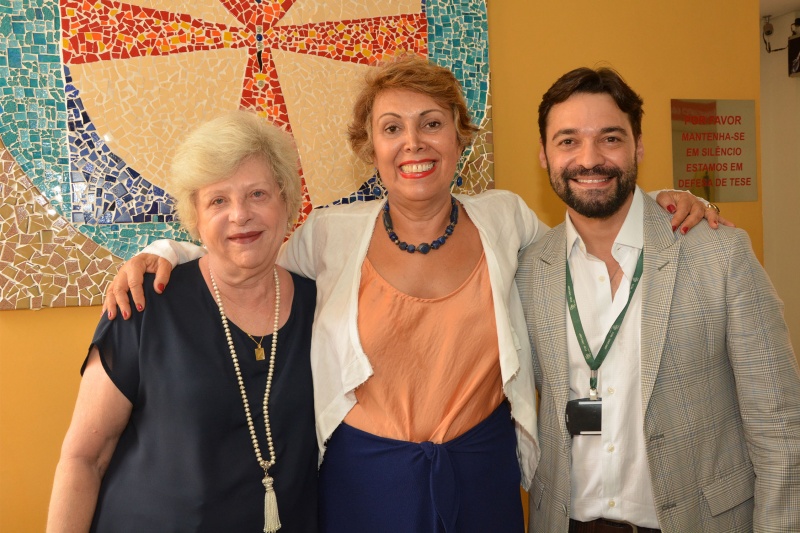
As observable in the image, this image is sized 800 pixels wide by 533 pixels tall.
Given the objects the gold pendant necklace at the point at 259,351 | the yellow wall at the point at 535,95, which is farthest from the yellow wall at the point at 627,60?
the gold pendant necklace at the point at 259,351

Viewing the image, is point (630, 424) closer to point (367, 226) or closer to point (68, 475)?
point (367, 226)

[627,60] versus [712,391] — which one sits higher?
[627,60]

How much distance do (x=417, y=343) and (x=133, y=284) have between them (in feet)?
2.49

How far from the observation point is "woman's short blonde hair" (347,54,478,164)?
1864 mm

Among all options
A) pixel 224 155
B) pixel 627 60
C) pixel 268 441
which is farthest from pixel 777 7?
pixel 268 441

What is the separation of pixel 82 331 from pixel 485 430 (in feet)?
4.89

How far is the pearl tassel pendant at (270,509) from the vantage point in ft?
5.04

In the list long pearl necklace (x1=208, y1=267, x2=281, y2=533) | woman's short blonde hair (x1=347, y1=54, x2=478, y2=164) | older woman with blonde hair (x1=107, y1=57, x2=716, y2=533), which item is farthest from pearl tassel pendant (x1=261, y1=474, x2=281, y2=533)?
woman's short blonde hair (x1=347, y1=54, x2=478, y2=164)

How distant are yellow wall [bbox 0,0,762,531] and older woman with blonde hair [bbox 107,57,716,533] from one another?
2.65ft

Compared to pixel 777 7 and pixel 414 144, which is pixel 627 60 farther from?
pixel 777 7

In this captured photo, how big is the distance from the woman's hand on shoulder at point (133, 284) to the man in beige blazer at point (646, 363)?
1.04 metres

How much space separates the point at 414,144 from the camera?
5.98 ft

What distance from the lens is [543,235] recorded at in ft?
6.86

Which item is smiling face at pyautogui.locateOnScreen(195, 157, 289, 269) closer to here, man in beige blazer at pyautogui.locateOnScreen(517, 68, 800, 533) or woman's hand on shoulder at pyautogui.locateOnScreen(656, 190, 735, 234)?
man in beige blazer at pyautogui.locateOnScreen(517, 68, 800, 533)
